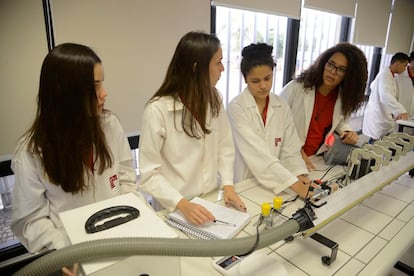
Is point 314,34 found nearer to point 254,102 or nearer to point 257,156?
point 254,102

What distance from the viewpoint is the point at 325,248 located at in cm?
85

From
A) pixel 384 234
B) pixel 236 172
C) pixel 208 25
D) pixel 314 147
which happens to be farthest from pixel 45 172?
pixel 208 25

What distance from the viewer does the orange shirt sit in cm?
165

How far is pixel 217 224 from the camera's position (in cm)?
90

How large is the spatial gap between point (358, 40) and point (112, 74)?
339 cm

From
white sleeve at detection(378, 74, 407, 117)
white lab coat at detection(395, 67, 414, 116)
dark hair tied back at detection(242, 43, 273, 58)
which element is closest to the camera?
dark hair tied back at detection(242, 43, 273, 58)

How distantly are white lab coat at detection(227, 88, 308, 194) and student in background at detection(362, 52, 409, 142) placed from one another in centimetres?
214

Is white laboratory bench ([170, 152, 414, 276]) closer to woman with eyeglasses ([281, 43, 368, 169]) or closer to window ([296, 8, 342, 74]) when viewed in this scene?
woman with eyeglasses ([281, 43, 368, 169])

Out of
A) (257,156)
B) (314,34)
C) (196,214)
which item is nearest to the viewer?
(196,214)

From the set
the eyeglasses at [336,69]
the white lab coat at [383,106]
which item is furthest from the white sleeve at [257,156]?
the white lab coat at [383,106]

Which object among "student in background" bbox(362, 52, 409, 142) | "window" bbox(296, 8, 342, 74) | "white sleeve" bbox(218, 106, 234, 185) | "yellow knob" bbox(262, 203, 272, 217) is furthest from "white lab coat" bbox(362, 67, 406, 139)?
"yellow knob" bbox(262, 203, 272, 217)

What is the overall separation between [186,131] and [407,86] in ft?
11.6

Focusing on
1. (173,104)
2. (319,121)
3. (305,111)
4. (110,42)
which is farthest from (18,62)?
(319,121)

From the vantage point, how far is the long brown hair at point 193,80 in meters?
1.04
